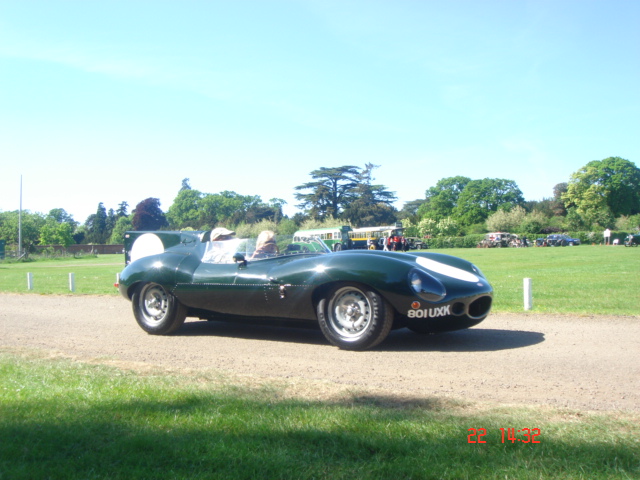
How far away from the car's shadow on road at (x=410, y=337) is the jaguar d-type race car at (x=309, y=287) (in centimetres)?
22

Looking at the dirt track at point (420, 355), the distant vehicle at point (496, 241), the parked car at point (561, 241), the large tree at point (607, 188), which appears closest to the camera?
the dirt track at point (420, 355)

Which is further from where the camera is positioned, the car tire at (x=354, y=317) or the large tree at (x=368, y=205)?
the large tree at (x=368, y=205)

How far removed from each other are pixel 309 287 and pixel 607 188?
333 feet

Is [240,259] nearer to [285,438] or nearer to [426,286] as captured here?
[426,286]

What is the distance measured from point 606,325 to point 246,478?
6.18m

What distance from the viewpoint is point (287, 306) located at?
6.45 meters

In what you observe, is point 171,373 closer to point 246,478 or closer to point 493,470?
point 246,478

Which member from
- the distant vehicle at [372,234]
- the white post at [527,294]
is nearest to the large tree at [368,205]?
the distant vehicle at [372,234]

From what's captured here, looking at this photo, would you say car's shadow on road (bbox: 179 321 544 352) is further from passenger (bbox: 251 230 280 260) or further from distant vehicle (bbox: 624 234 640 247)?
distant vehicle (bbox: 624 234 640 247)

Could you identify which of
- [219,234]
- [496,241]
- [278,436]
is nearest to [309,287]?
[219,234]

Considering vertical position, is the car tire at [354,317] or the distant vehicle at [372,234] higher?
the distant vehicle at [372,234]

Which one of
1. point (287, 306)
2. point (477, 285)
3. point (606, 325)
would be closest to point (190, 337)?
point (287, 306)

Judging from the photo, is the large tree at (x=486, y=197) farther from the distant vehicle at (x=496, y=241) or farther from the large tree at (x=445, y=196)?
the distant vehicle at (x=496, y=241)

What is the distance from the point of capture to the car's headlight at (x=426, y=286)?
5.77 m
